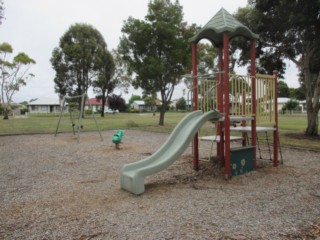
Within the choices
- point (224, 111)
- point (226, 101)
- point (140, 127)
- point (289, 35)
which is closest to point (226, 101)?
point (226, 101)

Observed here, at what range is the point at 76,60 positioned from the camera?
105ft

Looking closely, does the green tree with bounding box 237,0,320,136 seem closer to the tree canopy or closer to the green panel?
the green panel

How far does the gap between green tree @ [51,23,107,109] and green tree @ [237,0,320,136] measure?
23.5 metres

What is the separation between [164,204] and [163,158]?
3.51 ft

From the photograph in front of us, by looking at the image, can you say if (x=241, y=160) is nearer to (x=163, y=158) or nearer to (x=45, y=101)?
(x=163, y=158)

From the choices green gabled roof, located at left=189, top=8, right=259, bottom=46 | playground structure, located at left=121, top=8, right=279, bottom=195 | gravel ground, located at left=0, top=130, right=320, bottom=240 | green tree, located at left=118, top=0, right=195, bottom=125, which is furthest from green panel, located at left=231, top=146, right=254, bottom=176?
green tree, located at left=118, top=0, right=195, bottom=125

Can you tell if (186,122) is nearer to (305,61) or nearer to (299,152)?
(299,152)

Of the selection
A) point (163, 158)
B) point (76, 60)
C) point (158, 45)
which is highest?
point (76, 60)

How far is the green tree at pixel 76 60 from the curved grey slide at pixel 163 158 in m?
29.4

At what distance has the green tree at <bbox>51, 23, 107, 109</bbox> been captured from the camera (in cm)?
3203

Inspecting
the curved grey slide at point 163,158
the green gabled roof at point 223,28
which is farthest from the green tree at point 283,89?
the curved grey slide at point 163,158

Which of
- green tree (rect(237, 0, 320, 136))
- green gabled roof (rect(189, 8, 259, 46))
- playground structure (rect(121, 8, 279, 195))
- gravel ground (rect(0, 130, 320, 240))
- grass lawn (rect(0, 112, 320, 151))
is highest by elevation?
green tree (rect(237, 0, 320, 136))

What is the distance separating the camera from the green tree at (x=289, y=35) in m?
8.60

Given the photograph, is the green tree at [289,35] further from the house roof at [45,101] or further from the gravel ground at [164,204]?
the house roof at [45,101]
